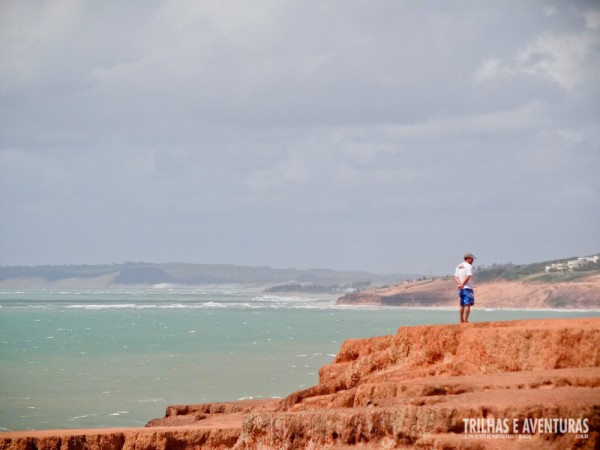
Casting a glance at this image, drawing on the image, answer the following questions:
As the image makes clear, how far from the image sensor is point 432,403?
562 inches

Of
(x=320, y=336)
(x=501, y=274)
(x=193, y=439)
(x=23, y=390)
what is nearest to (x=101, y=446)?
(x=193, y=439)

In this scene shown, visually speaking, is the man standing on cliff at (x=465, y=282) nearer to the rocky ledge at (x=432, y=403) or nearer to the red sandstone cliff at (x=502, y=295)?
the rocky ledge at (x=432, y=403)

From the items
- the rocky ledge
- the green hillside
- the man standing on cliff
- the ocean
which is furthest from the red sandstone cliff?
the rocky ledge

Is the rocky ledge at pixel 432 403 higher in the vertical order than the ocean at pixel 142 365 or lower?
higher

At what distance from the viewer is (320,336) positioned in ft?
211

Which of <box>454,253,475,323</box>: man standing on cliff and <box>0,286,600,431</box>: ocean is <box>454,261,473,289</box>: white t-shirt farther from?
<box>0,286,600,431</box>: ocean

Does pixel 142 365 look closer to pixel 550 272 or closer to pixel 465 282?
pixel 465 282

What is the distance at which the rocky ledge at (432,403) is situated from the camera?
504 inches

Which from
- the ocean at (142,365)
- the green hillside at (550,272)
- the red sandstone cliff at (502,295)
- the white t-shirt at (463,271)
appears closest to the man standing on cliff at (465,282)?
the white t-shirt at (463,271)

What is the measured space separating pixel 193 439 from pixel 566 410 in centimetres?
736

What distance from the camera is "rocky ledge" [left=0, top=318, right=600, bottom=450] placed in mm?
12812

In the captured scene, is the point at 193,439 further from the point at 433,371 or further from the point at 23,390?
the point at 23,390

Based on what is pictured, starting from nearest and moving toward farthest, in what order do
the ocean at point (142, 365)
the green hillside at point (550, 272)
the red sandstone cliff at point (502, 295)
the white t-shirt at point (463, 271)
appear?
the white t-shirt at point (463, 271) < the ocean at point (142, 365) < the red sandstone cliff at point (502, 295) < the green hillside at point (550, 272)

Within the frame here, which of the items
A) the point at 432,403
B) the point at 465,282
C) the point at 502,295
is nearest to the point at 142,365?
the point at 465,282
